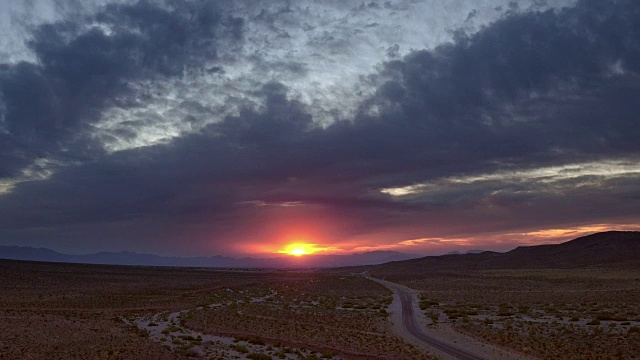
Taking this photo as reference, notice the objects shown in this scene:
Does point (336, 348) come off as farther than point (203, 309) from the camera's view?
No

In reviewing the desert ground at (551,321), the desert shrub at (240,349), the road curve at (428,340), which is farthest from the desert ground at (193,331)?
the desert ground at (551,321)

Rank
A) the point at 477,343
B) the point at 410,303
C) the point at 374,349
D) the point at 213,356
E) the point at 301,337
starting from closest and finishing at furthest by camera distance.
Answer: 1. the point at 213,356
2. the point at 374,349
3. the point at 477,343
4. the point at 301,337
5. the point at 410,303

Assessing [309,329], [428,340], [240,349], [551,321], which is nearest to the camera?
[240,349]

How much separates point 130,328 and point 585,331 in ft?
111

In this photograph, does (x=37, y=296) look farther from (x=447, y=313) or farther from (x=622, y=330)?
(x=622, y=330)

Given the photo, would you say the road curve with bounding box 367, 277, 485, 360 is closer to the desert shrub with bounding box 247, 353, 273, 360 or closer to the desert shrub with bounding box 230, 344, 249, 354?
the desert shrub with bounding box 247, 353, 273, 360

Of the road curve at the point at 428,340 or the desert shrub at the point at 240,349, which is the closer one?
the road curve at the point at 428,340

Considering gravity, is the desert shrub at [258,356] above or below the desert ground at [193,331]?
below

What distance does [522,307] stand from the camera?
50.1 m

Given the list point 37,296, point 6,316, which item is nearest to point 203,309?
point 6,316

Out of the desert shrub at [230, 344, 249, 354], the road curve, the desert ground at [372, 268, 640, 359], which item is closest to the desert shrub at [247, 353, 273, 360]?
the desert shrub at [230, 344, 249, 354]

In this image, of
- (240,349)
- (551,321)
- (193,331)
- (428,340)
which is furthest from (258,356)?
(551,321)

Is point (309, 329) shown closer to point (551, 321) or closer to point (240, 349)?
point (240, 349)

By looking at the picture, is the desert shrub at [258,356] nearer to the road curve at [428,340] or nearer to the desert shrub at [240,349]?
the desert shrub at [240,349]
